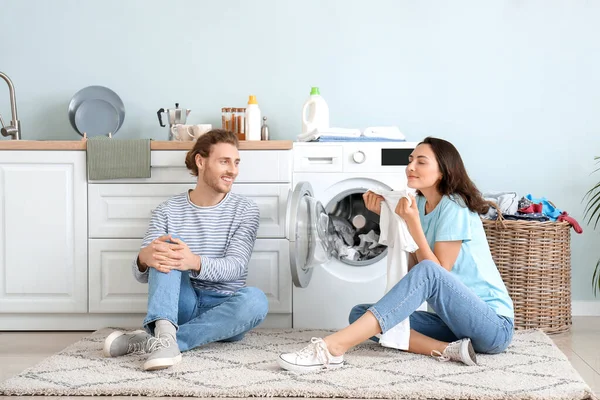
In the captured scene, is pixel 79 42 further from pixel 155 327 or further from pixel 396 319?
pixel 396 319

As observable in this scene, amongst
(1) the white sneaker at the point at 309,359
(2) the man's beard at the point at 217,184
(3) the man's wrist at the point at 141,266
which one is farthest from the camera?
(2) the man's beard at the point at 217,184

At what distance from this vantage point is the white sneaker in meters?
2.35

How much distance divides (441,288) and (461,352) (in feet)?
Answer: 0.78

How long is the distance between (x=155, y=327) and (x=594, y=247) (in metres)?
2.35

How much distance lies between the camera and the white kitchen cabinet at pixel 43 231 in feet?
10.8

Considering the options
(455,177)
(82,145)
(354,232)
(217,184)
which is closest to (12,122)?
(82,145)

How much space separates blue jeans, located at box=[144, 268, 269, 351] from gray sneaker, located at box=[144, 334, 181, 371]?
9 cm

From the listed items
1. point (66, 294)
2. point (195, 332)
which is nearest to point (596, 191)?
point (195, 332)

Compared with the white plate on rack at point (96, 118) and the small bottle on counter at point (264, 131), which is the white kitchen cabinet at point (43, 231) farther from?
the small bottle on counter at point (264, 131)

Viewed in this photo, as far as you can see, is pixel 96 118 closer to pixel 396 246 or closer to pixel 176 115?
pixel 176 115

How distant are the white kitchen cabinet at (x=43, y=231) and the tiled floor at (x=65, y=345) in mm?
149

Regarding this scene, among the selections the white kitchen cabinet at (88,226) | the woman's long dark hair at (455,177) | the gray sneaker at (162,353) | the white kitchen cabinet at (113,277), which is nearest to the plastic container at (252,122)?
the white kitchen cabinet at (88,226)

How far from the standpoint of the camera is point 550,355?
8.88ft

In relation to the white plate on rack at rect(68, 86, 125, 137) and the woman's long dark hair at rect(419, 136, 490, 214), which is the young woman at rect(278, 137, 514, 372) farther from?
the white plate on rack at rect(68, 86, 125, 137)
